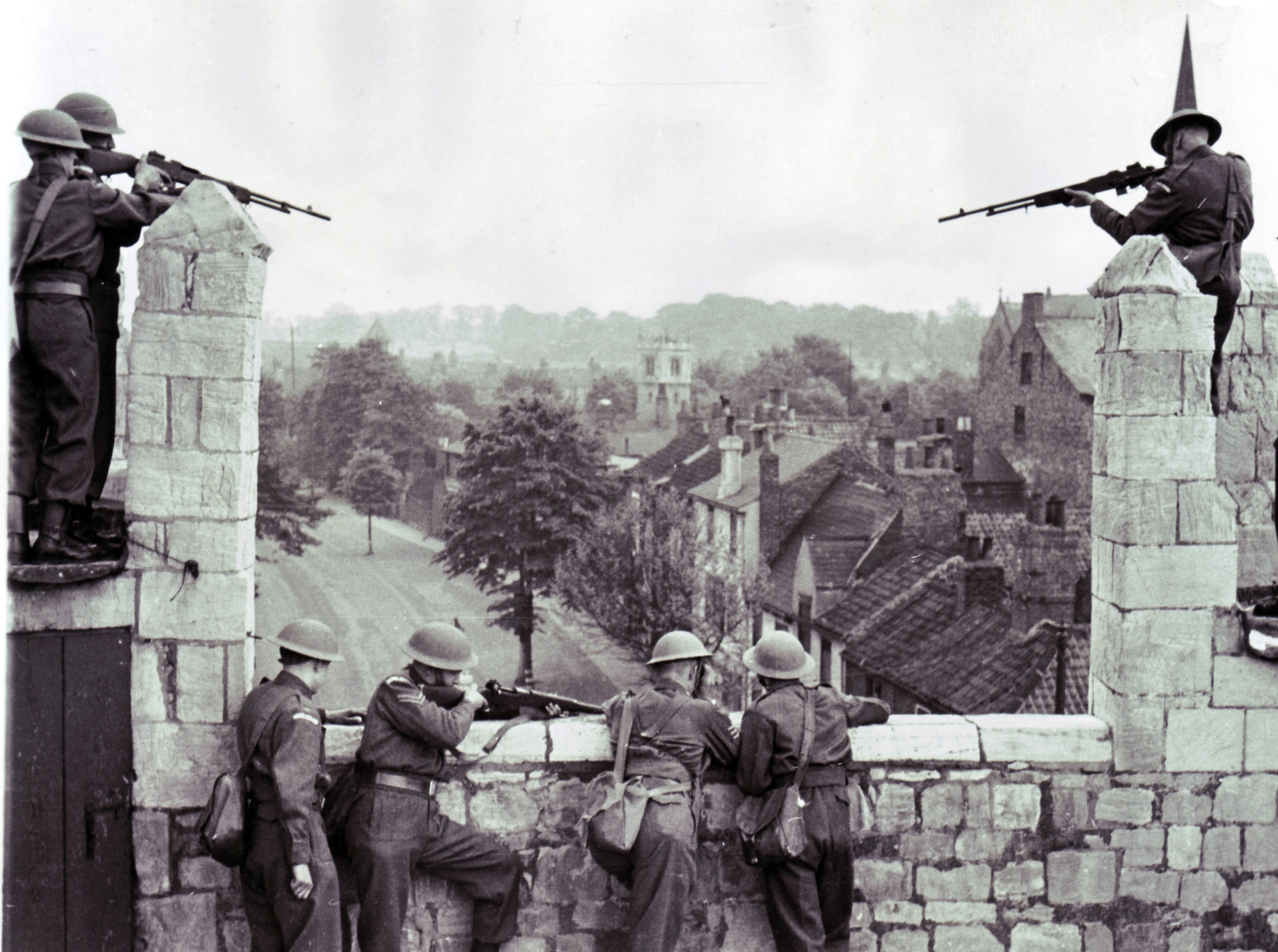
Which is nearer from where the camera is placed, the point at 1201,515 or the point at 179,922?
the point at 179,922

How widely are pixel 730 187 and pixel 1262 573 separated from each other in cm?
3486

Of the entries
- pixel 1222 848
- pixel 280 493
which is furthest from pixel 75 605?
pixel 280 493

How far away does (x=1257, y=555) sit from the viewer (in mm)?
7656

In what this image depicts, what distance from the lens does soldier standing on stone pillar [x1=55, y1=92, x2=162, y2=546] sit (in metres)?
5.62

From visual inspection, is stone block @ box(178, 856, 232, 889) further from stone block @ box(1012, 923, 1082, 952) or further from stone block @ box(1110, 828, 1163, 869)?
stone block @ box(1110, 828, 1163, 869)

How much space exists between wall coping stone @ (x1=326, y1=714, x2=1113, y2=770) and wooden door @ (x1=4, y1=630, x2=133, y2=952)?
0.97 m

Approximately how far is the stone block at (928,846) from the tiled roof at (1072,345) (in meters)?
30.6

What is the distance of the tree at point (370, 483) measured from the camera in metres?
32.5

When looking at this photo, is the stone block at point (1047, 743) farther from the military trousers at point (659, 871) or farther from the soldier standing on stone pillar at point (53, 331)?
the soldier standing on stone pillar at point (53, 331)

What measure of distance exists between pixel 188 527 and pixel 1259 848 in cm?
517

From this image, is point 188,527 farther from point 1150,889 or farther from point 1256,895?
point 1256,895

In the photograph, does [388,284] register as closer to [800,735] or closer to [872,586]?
[872,586]

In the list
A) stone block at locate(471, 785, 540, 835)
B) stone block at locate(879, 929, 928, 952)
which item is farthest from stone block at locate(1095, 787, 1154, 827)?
stone block at locate(471, 785, 540, 835)

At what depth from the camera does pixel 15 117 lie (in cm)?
481
